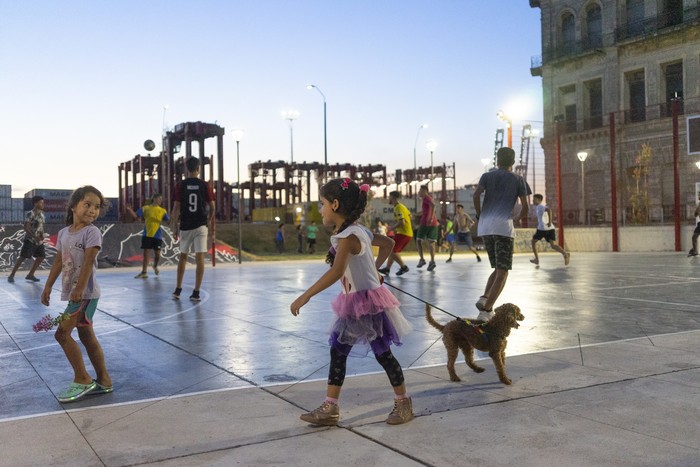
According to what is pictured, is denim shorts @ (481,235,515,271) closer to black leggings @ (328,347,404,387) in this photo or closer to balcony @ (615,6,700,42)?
black leggings @ (328,347,404,387)

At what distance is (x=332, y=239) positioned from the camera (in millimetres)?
3602

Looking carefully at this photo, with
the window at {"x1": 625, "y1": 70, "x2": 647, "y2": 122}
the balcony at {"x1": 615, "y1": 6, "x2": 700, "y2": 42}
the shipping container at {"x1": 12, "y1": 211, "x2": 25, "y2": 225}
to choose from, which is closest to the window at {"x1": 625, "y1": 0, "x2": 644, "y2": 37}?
the balcony at {"x1": 615, "y1": 6, "x2": 700, "y2": 42}

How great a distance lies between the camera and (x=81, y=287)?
411cm

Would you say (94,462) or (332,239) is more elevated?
(332,239)

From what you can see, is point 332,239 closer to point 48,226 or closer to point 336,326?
point 336,326

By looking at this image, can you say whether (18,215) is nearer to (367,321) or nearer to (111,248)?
(111,248)

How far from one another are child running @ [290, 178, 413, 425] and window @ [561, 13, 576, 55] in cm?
4115

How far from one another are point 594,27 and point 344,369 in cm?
4153

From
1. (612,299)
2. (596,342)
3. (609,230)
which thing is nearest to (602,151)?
(609,230)

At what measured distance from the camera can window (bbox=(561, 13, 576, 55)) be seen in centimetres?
4117

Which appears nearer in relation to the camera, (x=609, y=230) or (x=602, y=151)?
(x=609, y=230)

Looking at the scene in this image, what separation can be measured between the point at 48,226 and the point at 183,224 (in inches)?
613

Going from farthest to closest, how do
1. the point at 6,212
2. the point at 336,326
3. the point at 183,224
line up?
the point at 6,212
the point at 183,224
the point at 336,326

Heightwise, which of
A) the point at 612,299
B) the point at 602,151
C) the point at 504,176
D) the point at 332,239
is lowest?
the point at 612,299
